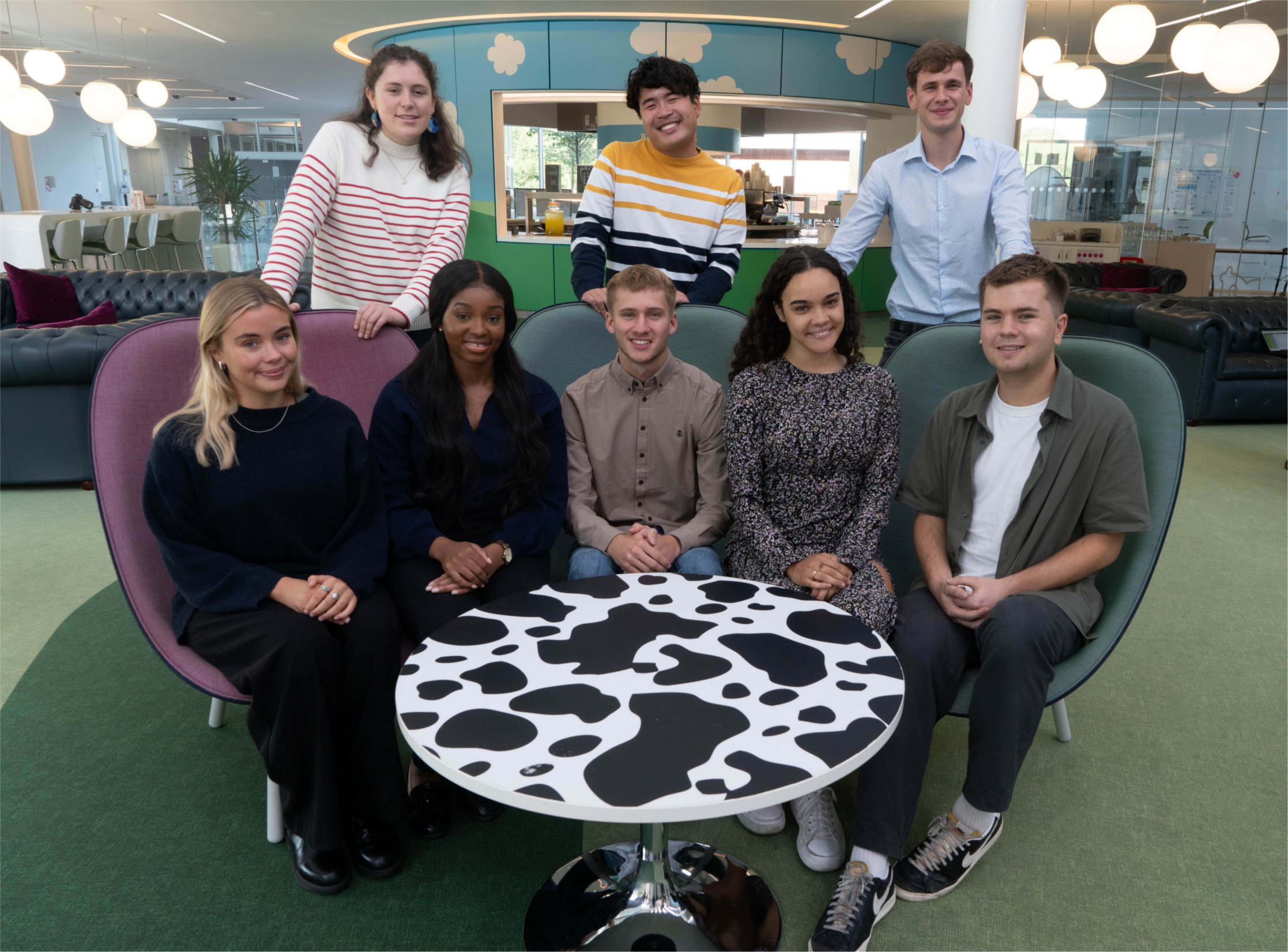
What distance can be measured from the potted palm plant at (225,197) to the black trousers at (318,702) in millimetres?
11003

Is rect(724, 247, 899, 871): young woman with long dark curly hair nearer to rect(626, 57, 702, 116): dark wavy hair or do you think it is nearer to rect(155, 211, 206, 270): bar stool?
rect(626, 57, 702, 116): dark wavy hair

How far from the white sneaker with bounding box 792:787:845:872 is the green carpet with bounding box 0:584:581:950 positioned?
0.48 metres

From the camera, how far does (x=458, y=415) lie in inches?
78.7

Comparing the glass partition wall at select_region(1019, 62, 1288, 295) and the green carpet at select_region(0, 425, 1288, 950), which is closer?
the green carpet at select_region(0, 425, 1288, 950)

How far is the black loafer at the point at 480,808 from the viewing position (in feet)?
6.22

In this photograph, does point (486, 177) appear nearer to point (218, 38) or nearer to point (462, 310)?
point (218, 38)

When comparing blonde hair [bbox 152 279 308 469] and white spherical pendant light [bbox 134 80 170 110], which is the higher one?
white spherical pendant light [bbox 134 80 170 110]

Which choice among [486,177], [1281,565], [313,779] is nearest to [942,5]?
[486,177]

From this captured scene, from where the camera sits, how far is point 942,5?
295 inches

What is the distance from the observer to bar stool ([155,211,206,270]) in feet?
38.9

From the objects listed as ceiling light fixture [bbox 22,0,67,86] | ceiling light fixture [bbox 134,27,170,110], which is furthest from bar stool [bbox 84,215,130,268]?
ceiling light fixture [bbox 22,0,67,86]

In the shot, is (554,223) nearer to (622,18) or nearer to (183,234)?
(622,18)

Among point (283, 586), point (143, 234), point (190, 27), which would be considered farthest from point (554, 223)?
point (283, 586)

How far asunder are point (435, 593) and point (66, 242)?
30.6 feet
